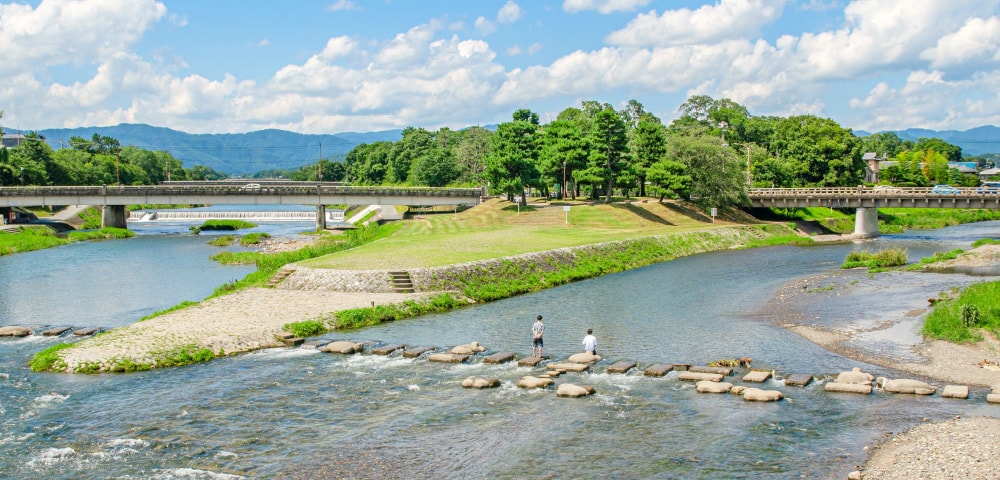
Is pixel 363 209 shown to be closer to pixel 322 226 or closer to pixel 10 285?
pixel 322 226

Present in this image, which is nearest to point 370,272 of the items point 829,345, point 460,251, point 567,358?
point 460,251

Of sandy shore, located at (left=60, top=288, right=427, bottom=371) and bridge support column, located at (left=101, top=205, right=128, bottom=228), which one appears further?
bridge support column, located at (left=101, top=205, right=128, bottom=228)

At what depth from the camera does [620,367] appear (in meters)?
32.4

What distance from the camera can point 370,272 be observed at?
52.5 metres

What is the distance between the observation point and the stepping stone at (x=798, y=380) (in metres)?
29.9

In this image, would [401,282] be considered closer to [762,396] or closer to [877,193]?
[762,396]

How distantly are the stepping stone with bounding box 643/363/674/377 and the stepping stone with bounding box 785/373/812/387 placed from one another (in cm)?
455

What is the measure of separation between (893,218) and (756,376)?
107 m

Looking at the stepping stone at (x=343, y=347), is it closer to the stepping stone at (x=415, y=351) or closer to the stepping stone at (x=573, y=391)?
the stepping stone at (x=415, y=351)

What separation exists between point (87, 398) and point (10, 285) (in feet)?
122

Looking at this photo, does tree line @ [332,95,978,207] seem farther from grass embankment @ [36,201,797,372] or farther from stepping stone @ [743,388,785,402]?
stepping stone @ [743,388,785,402]

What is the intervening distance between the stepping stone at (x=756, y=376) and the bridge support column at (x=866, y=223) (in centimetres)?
7777

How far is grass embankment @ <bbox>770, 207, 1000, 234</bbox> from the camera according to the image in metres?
117

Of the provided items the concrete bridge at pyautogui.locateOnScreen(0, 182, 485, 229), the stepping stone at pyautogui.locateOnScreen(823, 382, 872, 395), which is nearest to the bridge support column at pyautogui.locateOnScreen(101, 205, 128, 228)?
the concrete bridge at pyautogui.locateOnScreen(0, 182, 485, 229)
